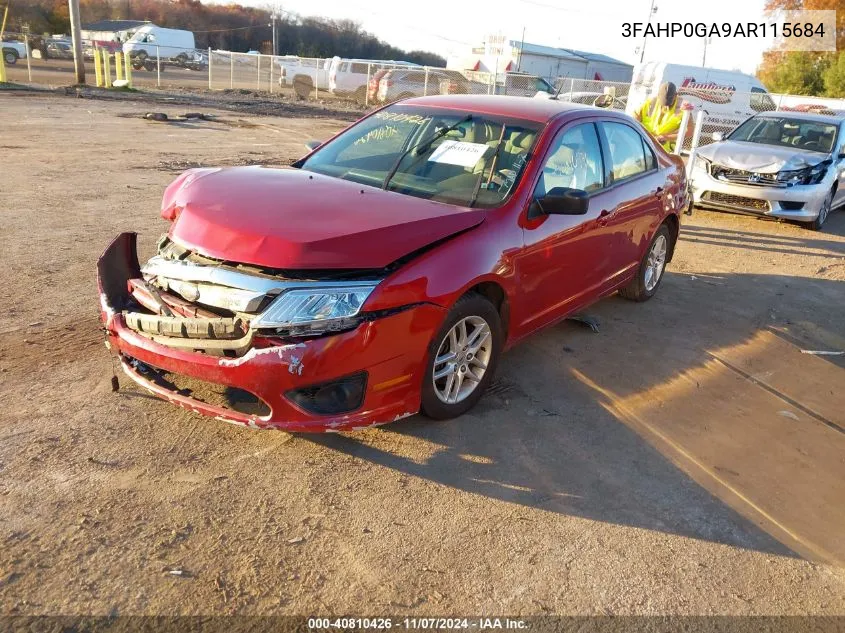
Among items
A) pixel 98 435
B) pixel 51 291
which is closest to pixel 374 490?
pixel 98 435

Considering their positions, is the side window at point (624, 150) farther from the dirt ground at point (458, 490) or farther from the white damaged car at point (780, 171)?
the white damaged car at point (780, 171)

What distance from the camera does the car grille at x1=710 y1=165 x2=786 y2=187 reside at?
10.1 meters

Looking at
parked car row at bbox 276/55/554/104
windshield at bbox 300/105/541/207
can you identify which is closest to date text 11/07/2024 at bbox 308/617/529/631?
windshield at bbox 300/105/541/207

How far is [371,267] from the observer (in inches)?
129

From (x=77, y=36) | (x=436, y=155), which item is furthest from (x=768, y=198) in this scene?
(x=77, y=36)

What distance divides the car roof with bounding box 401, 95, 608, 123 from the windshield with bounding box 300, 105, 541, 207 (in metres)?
0.09

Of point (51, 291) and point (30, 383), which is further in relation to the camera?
point (51, 291)

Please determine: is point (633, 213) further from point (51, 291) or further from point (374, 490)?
point (51, 291)

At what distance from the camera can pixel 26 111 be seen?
16938mm

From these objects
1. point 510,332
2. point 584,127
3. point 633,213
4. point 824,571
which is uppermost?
point 584,127

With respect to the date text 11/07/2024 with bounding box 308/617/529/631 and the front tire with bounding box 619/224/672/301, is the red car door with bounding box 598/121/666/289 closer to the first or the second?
the front tire with bounding box 619/224/672/301

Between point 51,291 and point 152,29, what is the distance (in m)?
52.0

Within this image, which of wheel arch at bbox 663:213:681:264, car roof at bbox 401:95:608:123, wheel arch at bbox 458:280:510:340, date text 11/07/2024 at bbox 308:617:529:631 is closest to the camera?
date text 11/07/2024 at bbox 308:617:529:631

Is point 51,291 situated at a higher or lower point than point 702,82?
lower
